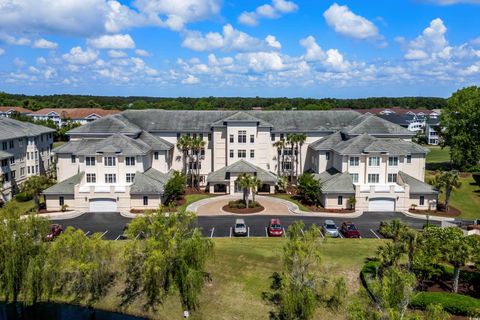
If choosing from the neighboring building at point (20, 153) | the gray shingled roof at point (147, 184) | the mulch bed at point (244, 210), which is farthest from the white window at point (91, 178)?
the mulch bed at point (244, 210)

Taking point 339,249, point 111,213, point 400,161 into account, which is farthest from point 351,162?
point 111,213

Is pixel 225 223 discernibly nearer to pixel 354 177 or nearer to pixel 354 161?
pixel 354 177

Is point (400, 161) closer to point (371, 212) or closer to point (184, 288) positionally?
point (371, 212)

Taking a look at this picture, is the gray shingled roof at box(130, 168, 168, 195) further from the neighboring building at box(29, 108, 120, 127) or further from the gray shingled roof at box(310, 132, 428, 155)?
the neighboring building at box(29, 108, 120, 127)

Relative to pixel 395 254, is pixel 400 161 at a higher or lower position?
higher

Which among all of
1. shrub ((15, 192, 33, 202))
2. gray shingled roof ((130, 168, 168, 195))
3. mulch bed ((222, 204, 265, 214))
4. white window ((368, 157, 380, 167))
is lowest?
mulch bed ((222, 204, 265, 214))

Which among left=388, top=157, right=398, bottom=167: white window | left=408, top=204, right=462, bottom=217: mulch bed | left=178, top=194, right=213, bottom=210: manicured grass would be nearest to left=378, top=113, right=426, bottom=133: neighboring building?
left=388, top=157, right=398, bottom=167: white window

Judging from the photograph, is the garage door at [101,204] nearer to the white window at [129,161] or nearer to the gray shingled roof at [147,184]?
the gray shingled roof at [147,184]
